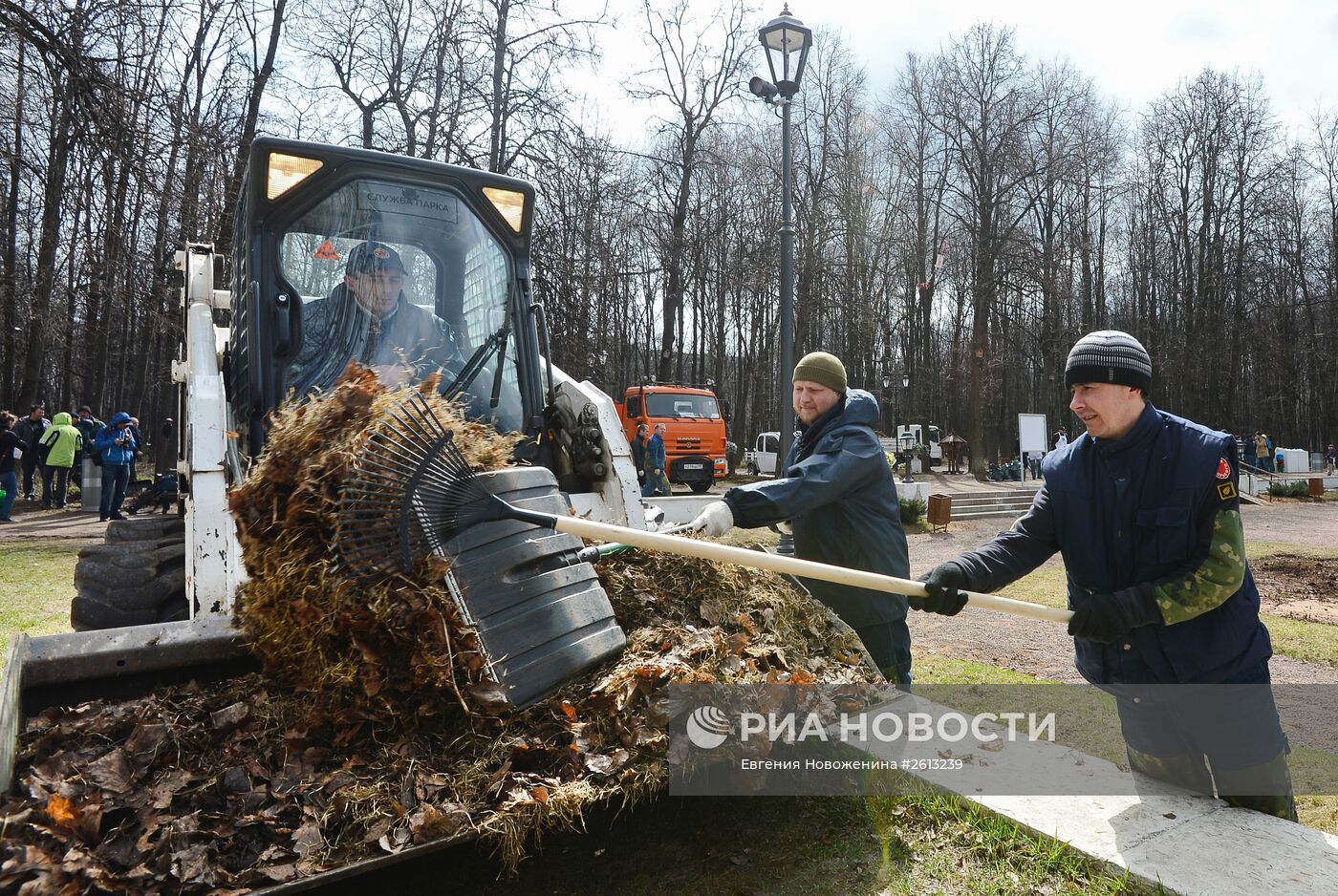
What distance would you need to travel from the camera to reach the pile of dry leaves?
2098 mm

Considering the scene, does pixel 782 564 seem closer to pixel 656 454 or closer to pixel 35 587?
pixel 35 587

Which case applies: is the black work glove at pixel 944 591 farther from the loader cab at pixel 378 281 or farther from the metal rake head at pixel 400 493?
the loader cab at pixel 378 281

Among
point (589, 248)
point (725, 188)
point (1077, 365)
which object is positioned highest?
point (725, 188)

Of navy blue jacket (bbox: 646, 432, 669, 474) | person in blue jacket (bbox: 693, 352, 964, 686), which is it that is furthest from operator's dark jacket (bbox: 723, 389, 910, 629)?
navy blue jacket (bbox: 646, 432, 669, 474)

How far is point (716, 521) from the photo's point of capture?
331 centimetres

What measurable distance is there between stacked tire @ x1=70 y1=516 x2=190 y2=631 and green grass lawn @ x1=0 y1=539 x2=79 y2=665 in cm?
75

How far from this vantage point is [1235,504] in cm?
253

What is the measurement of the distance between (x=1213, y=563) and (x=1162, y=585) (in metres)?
0.15

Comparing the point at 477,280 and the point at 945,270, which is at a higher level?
the point at 945,270

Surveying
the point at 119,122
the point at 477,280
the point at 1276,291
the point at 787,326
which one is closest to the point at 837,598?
the point at 477,280

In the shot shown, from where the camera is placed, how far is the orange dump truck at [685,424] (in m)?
21.1

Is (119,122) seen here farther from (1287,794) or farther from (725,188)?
(725,188)

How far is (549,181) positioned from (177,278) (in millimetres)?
11226

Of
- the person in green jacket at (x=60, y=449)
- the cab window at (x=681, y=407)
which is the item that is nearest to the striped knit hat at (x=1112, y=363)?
the person in green jacket at (x=60, y=449)
